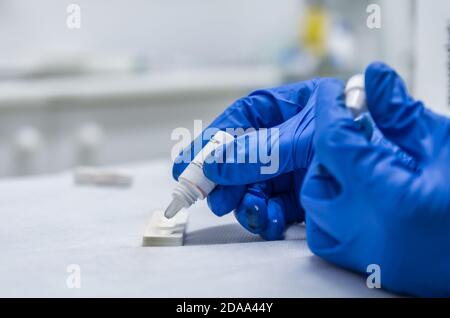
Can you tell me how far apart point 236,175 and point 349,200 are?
0.19 m

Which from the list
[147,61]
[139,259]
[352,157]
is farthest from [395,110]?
[147,61]

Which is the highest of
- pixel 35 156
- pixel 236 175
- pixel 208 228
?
pixel 236 175

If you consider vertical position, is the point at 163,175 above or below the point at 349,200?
below

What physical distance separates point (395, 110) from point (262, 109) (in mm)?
270

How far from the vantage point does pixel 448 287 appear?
0.62 meters

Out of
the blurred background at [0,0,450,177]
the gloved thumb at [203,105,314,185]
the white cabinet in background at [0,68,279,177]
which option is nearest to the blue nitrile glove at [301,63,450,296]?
the gloved thumb at [203,105,314,185]

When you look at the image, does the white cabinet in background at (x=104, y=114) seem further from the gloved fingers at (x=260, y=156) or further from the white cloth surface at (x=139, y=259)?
the gloved fingers at (x=260, y=156)

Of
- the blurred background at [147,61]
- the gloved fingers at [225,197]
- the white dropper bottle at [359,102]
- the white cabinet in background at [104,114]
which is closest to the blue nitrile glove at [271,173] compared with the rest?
the gloved fingers at [225,197]

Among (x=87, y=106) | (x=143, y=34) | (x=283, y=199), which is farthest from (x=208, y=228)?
(x=143, y=34)

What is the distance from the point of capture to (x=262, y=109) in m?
0.91

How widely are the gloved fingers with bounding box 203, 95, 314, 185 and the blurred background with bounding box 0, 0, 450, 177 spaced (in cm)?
115

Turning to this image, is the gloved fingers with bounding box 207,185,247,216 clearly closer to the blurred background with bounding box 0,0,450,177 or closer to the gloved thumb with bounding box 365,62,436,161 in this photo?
the gloved thumb with bounding box 365,62,436,161

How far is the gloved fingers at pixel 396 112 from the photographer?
67 cm

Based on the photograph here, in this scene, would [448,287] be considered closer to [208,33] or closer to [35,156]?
[35,156]
